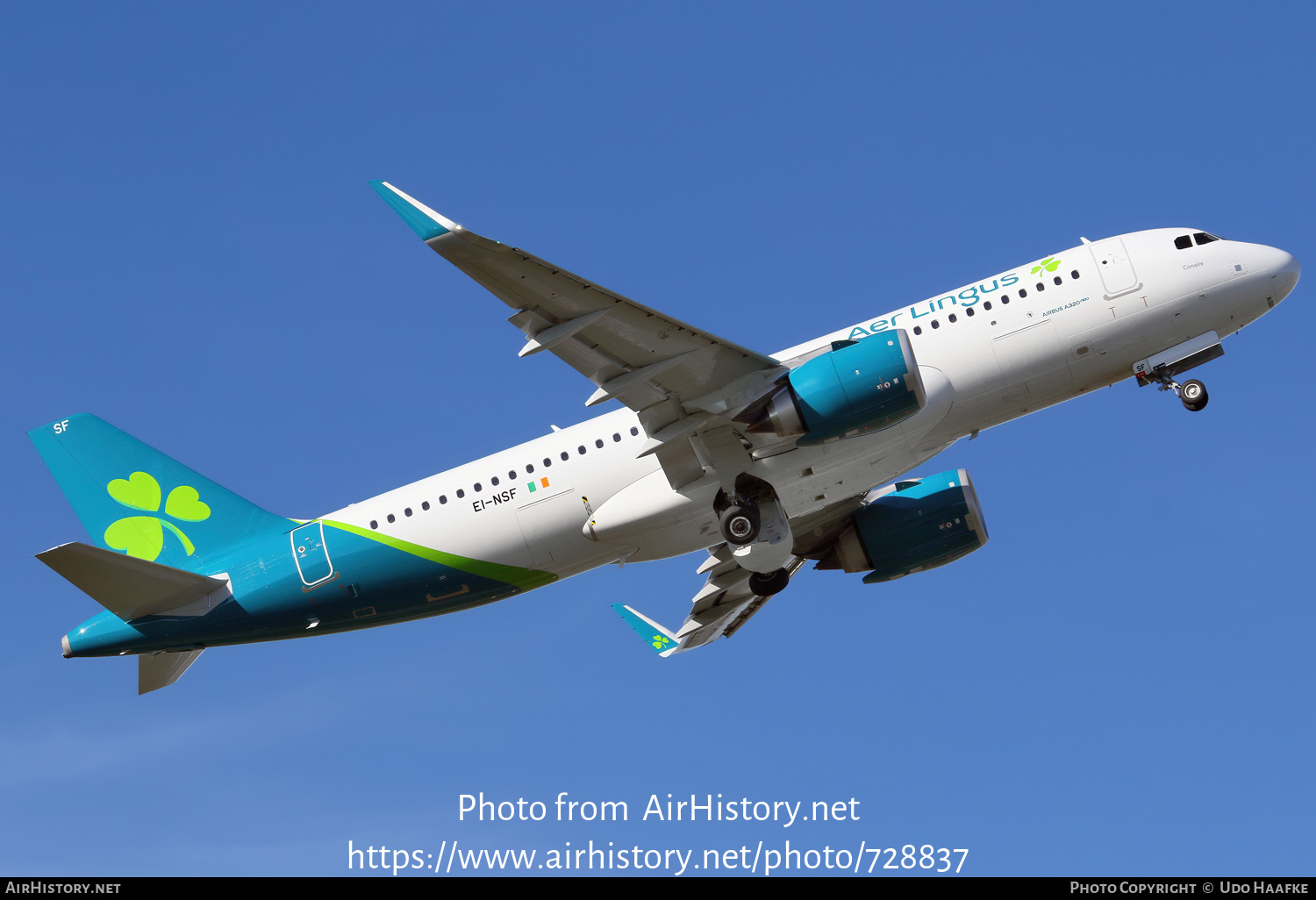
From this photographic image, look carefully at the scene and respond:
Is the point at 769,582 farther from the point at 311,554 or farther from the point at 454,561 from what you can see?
the point at 311,554

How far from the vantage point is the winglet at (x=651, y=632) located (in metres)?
37.2

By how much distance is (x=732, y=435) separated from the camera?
28688 mm

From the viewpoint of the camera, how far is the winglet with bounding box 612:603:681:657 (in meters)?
37.2

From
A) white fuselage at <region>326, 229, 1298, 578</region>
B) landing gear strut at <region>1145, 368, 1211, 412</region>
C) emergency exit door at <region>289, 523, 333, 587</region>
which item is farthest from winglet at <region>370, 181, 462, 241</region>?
landing gear strut at <region>1145, 368, 1211, 412</region>

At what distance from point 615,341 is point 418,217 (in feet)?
18.1

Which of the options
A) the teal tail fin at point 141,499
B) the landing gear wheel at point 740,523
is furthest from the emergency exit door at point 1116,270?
the teal tail fin at point 141,499

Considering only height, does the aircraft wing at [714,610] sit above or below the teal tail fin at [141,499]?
below

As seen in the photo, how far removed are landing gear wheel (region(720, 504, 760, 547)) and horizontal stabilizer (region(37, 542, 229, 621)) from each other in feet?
40.0

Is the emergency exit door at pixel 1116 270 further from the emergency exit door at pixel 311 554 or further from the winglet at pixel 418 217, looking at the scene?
the emergency exit door at pixel 311 554

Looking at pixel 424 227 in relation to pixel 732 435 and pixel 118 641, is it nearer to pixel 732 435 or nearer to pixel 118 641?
pixel 732 435

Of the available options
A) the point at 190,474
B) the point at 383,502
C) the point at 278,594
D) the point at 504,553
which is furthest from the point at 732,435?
the point at 190,474

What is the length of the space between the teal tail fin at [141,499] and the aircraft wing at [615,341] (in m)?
9.94

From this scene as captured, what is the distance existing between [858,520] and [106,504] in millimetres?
19728

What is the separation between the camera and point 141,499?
105ft
